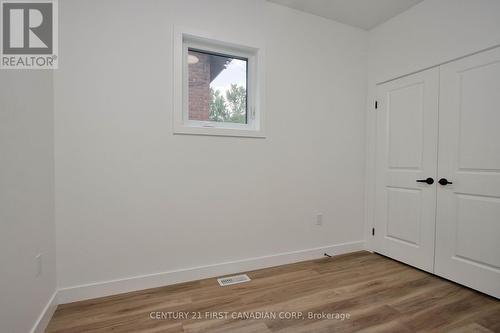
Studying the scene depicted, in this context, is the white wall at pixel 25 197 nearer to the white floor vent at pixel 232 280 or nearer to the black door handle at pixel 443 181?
the white floor vent at pixel 232 280

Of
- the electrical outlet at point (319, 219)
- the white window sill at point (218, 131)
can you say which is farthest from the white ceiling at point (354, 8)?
the electrical outlet at point (319, 219)

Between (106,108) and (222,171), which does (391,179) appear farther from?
(106,108)

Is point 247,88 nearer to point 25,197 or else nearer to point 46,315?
point 25,197

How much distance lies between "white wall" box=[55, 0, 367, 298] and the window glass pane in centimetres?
27

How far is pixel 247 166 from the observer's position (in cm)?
253

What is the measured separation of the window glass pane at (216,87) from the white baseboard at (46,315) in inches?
71.9

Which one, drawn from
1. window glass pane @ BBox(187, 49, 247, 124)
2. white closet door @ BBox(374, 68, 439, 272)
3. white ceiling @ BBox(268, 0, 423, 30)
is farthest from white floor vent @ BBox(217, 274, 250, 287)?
white ceiling @ BBox(268, 0, 423, 30)

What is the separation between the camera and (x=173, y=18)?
7.22ft

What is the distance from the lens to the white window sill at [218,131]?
2.25 metres

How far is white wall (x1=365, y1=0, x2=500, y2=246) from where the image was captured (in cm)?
211

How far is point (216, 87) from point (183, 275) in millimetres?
1896

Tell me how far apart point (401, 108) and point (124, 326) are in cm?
332

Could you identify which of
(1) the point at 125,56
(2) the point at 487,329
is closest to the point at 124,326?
(1) the point at 125,56

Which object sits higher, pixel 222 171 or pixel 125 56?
pixel 125 56
